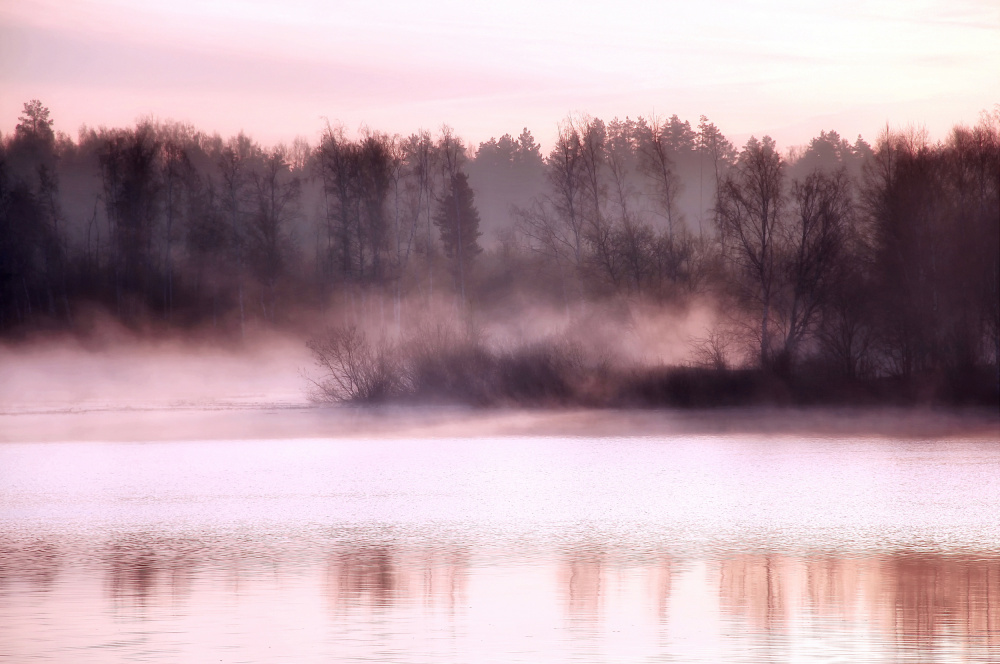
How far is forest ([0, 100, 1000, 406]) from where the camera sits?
113 ft

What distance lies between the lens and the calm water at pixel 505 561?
7734 mm

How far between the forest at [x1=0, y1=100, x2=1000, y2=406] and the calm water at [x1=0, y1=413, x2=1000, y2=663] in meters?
15.2

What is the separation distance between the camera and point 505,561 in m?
10.5

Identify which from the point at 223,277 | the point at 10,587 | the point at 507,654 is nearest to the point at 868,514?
the point at 507,654

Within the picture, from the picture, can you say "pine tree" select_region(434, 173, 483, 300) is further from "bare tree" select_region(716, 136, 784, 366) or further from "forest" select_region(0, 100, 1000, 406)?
"bare tree" select_region(716, 136, 784, 366)

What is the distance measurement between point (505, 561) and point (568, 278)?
3813cm

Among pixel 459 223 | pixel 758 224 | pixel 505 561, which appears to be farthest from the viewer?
pixel 459 223

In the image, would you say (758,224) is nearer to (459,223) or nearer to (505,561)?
(459,223)

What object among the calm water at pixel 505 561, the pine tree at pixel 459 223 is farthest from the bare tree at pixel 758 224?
the calm water at pixel 505 561

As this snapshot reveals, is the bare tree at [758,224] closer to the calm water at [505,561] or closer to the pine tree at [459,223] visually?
the pine tree at [459,223]

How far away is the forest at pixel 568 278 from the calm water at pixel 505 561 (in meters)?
15.2

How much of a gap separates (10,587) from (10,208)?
50.1m

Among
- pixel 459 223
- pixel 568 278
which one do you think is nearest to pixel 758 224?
pixel 568 278

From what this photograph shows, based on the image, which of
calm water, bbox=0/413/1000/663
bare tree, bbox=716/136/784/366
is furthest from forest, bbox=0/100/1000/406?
calm water, bbox=0/413/1000/663
